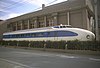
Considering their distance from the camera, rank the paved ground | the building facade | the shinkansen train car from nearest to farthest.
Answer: the paved ground, the shinkansen train car, the building facade

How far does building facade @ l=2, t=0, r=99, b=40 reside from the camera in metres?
32.8

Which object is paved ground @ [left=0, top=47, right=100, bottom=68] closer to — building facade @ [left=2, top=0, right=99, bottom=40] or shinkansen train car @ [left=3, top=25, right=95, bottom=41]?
shinkansen train car @ [left=3, top=25, right=95, bottom=41]

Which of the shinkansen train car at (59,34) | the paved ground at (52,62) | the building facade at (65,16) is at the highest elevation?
the building facade at (65,16)

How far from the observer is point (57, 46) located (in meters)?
24.0

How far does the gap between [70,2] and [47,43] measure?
12999 millimetres

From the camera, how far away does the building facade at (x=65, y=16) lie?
32781 mm

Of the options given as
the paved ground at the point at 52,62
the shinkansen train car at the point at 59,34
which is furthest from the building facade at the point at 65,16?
the paved ground at the point at 52,62

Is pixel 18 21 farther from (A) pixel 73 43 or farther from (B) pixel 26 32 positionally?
(A) pixel 73 43

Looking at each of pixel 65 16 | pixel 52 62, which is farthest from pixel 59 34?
pixel 52 62

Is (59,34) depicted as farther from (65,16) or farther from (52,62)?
(52,62)

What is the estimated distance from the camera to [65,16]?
37.0 metres

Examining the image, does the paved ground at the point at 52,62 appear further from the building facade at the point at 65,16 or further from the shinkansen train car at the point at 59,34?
the building facade at the point at 65,16

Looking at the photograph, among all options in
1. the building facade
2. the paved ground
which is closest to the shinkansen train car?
the building facade

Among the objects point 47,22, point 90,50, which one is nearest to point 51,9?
point 47,22
